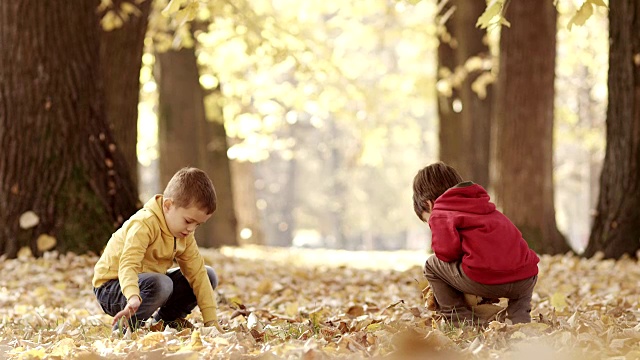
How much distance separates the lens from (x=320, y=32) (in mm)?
23984

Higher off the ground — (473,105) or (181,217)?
(473,105)

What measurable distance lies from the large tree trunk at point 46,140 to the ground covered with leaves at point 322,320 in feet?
1.07

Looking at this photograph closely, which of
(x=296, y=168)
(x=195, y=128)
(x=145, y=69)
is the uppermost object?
(x=145, y=69)

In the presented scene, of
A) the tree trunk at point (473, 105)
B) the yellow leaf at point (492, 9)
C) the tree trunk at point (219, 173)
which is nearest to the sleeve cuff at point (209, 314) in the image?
the yellow leaf at point (492, 9)

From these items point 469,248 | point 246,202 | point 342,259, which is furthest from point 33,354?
point 246,202

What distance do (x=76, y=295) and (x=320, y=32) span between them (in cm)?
1796

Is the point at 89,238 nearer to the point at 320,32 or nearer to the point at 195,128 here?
the point at 195,128

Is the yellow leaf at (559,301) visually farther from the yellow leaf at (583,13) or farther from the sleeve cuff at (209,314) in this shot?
the sleeve cuff at (209,314)

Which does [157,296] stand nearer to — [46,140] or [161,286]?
[161,286]

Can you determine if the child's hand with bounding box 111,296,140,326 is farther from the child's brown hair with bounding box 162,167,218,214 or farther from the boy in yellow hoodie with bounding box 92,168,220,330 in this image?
the child's brown hair with bounding box 162,167,218,214

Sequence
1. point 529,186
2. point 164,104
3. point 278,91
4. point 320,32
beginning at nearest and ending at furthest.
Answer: point 529,186 < point 164,104 < point 278,91 < point 320,32

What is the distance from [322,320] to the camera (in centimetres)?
518

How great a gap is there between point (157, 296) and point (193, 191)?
617mm

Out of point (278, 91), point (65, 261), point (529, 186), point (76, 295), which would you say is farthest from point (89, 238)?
point (278, 91)
